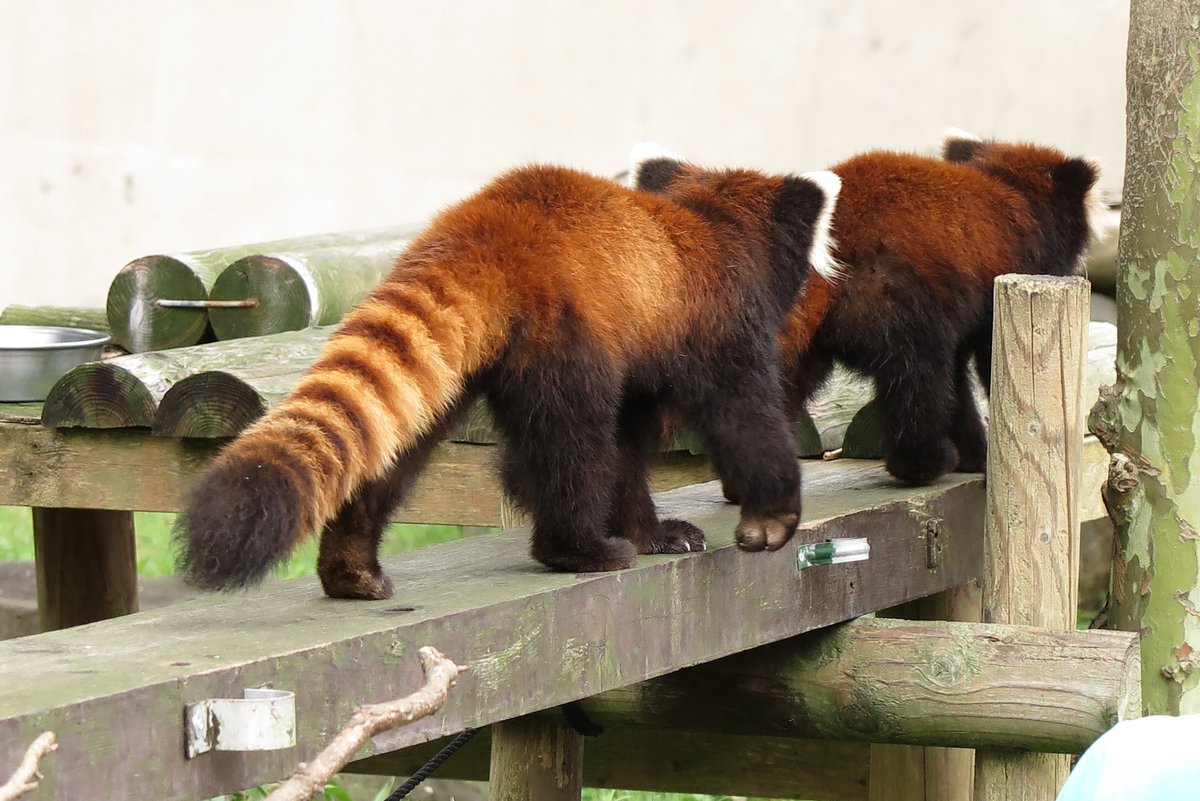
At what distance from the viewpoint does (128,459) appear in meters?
3.65

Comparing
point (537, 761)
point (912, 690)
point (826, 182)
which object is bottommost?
point (537, 761)

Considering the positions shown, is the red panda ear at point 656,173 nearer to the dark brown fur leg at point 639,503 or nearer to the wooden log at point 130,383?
the dark brown fur leg at point 639,503

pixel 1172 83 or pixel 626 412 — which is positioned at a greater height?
pixel 1172 83

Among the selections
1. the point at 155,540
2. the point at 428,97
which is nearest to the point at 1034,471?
the point at 428,97

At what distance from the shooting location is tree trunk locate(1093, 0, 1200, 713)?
128 inches

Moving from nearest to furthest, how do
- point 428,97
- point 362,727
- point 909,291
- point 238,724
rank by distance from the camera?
point 362,727, point 238,724, point 909,291, point 428,97

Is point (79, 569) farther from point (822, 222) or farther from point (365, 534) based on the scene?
point (822, 222)

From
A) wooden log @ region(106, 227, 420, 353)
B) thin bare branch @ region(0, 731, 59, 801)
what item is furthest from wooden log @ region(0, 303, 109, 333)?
thin bare branch @ region(0, 731, 59, 801)

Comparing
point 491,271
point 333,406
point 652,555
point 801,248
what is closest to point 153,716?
point 333,406

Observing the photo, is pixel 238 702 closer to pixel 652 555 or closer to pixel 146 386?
pixel 652 555

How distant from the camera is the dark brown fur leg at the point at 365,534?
235 cm

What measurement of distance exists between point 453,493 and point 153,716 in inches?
79.0

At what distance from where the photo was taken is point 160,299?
4.17 meters

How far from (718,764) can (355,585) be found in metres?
2.06
